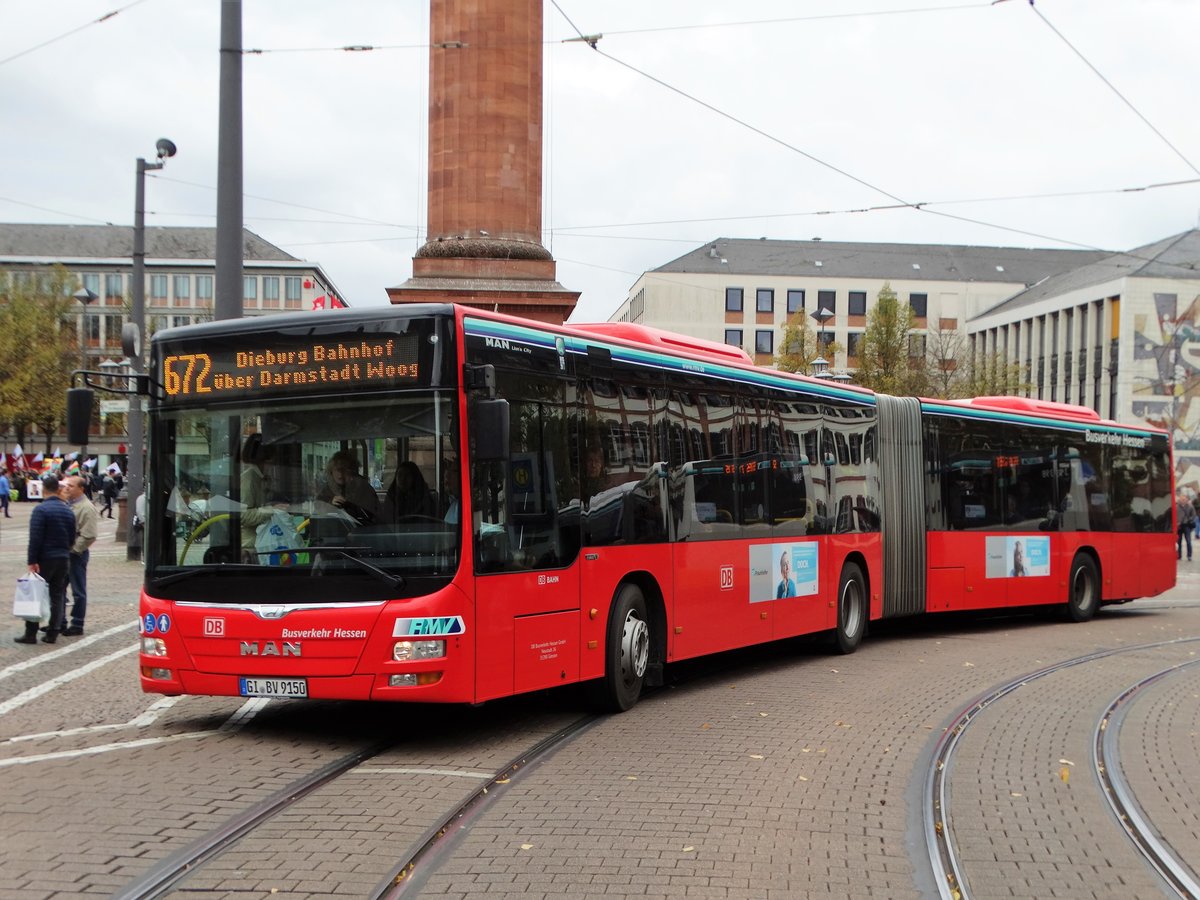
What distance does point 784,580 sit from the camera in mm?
13594

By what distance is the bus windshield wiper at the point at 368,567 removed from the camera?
28.1ft

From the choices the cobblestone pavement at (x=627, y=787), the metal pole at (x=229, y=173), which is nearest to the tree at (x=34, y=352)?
the metal pole at (x=229, y=173)

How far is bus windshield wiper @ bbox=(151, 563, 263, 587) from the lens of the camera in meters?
8.90

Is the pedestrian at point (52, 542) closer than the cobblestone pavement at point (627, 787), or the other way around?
the cobblestone pavement at point (627, 787)

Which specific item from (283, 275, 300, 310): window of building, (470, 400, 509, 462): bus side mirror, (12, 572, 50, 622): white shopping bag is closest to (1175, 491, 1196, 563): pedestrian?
(12, 572, 50, 622): white shopping bag

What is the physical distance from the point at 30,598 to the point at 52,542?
0.62 metres

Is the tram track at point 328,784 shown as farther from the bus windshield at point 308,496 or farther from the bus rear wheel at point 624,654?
the bus rear wheel at point 624,654

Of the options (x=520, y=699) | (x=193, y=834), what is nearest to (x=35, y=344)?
(x=520, y=699)

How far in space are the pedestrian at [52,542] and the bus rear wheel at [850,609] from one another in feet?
25.9

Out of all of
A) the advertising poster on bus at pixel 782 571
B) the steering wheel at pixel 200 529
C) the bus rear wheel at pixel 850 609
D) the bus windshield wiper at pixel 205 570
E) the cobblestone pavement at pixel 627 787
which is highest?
the steering wheel at pixel 200 529

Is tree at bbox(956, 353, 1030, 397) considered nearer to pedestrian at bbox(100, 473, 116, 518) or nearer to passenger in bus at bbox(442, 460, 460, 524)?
pedestrian at bbox(100, 473, 116, 518)

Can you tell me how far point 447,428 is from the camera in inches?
340

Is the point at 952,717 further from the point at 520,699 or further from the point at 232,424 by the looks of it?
the point at 232,424

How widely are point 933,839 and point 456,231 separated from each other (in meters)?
17.3
